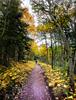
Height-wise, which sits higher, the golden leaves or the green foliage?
the green foliage

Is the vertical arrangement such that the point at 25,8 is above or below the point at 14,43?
above

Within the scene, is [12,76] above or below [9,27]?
below

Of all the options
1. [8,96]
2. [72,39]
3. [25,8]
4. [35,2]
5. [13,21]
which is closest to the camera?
[8,96]

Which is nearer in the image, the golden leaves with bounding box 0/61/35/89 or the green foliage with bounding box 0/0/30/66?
the golden leaves with bounding box 0/61/35/89

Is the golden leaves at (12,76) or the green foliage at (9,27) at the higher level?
the green foliage at (9,27)

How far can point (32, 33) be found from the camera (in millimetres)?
36344

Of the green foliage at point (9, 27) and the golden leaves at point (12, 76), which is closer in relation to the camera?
the golden leaves at point (12, 76)

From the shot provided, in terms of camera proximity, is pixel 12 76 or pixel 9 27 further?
pixel 9 27

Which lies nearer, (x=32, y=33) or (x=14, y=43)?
(x=14, y=43)

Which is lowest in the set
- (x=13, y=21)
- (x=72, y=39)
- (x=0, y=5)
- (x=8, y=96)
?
(x=8, y=96)

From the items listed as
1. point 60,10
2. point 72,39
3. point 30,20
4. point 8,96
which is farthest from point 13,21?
point 8,96

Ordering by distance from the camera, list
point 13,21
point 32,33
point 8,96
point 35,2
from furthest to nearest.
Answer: point 32,33 < point 13,21 < point 35,2 < point 8,96

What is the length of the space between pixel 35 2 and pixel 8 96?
24.4 ft

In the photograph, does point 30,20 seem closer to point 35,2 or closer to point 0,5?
point 0,5
